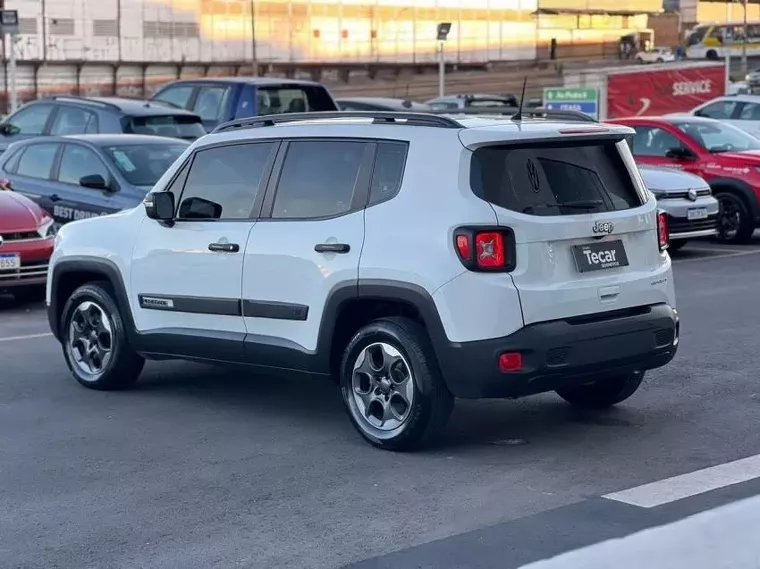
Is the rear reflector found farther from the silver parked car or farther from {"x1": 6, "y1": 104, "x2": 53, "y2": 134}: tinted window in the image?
{"x1": 6, "y1": 104, "x2": 53, "y2": 134}: tinted window

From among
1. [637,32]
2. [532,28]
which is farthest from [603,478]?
[637,32]

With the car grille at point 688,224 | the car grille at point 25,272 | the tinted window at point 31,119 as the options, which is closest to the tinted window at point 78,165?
the car grille at point 25,272

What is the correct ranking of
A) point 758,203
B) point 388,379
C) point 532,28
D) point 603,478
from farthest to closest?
1. point 532,28
2. point 758,203
3. point 388,379
4. point 603,478

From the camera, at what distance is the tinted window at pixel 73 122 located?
1781 cm

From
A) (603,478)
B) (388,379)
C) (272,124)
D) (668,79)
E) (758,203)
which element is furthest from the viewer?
(668,79)

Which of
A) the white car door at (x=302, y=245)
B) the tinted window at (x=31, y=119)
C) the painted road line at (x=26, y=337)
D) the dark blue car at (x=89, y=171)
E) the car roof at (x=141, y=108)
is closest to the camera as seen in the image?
the white car door at (x=302, y=245)

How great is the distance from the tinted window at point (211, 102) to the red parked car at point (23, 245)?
708cm

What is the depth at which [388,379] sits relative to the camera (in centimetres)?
696

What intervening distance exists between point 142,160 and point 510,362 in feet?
28.7

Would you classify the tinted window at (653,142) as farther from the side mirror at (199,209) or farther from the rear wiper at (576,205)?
the rear wiper at (576,205)

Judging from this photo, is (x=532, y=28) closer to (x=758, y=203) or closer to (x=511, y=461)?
(x=758, y=203)

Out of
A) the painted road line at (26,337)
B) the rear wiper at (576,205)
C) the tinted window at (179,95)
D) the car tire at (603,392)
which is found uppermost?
the tinted window at (179,95)

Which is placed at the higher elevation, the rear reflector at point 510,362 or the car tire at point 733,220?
the rear reflector at point 510,362

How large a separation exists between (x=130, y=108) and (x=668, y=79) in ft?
64.7
